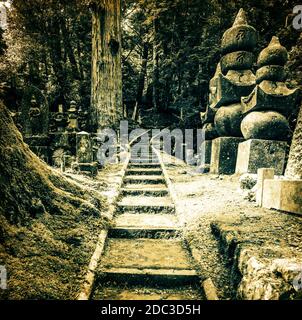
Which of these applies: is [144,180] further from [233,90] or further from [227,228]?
[227,228]

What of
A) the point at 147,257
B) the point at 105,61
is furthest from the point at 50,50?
the point at 147,257

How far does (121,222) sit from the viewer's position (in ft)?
14.6

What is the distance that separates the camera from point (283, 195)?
372 centimetres

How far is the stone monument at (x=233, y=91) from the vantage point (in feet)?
23.4

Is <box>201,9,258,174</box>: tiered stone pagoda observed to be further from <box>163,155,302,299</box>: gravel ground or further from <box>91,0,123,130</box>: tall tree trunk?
<box>91,0,123,130</box>: tall tree trunk

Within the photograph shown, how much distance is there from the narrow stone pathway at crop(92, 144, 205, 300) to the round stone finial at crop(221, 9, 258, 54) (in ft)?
16.6

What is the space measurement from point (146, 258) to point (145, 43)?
1850cm

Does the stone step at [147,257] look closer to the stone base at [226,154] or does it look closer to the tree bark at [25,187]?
the tree bark at [25,187]

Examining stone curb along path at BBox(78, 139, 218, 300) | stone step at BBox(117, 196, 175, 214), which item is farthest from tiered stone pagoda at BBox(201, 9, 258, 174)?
stone step at BBox(117, 196, 175, 214)

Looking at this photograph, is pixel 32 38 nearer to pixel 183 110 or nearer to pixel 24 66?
pixel 24 66

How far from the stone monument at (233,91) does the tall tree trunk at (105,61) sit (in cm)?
406

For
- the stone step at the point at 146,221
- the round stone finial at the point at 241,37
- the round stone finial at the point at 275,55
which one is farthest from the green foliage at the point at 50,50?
the round stone finial at the point at 275,55

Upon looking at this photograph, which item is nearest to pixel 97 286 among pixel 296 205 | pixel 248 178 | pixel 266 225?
pixel 266 225
